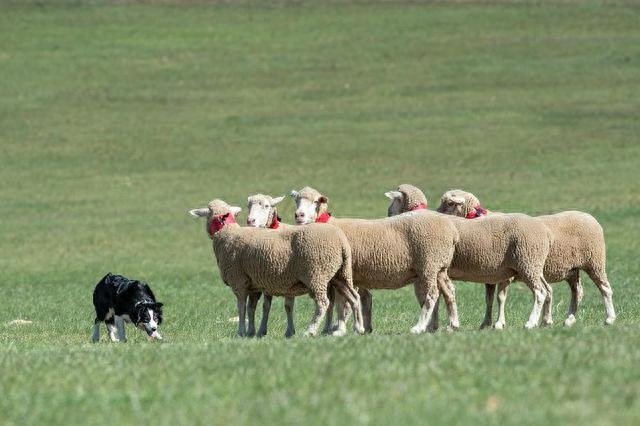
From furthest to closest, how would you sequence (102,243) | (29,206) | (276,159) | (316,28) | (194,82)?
(316,28) → (194,82) → (276,159) → (29,206) → (102,243)

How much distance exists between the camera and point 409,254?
13.3 metres

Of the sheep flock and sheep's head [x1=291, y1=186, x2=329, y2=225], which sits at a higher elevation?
sheep's head [x1=291, y1=186, x2=329, y2=225]

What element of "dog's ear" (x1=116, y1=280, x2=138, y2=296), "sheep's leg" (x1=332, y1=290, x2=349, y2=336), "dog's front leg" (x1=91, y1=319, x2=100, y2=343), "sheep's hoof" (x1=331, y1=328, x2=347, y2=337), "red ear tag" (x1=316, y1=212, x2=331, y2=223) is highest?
"red ear tag" (x1=316, y1=212, x2=331, y2=223)

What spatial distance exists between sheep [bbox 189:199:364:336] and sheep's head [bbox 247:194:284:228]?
527mm

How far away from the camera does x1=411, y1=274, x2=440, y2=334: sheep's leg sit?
1295 cm

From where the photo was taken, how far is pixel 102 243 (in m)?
30.9

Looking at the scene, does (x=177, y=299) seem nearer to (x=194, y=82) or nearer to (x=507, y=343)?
(x=507, y=343)

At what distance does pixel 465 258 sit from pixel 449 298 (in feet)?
1.54

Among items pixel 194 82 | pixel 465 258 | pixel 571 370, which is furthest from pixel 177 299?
pixel 194 82

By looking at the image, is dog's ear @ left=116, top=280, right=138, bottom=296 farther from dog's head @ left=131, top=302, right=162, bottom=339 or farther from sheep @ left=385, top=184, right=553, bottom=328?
sheep @ left=385, top=184, right=553, bottom=328

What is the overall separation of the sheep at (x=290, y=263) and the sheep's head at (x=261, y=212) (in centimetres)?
53

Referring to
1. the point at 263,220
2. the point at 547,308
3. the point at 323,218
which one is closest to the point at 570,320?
the point at 547,308

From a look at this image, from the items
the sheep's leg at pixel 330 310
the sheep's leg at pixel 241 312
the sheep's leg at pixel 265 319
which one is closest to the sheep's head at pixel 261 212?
the sheep's leg at pixel 265 319

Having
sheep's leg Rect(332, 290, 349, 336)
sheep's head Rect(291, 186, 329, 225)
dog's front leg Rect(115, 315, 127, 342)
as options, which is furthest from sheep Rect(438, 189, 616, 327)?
dog's front leg Rect(115, 315, 127, 342)
